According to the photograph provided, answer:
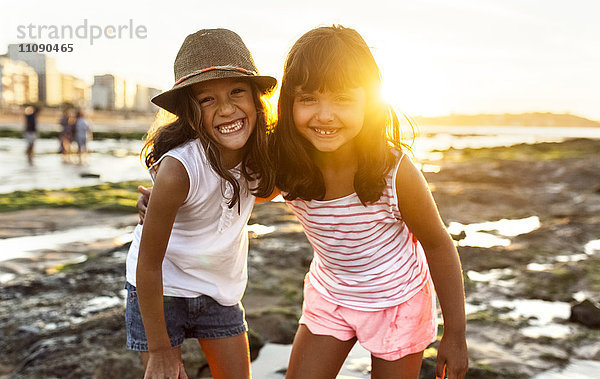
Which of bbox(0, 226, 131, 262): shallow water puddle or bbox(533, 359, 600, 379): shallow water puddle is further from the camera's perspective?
bbox(0, 226, 131, 262): shallow water puddle

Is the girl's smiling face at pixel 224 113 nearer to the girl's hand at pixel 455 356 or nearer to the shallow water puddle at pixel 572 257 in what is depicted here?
the girl's hand at pixel 455 356

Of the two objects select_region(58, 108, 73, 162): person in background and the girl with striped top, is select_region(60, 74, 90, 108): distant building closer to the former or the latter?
select_region(58, 108, 73, 162): person in background

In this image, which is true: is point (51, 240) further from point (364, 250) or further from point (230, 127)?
point (364, 250)

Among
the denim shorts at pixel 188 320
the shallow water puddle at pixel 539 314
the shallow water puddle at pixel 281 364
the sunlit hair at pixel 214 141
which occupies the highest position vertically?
the sunlit hair at pixel 214 141

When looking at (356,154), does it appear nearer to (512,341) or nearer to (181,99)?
(181,99)

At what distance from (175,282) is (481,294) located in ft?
11.2

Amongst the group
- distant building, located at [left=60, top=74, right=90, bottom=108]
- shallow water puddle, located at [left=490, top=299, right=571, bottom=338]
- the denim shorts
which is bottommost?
shallow water puddle, located at [left=490, top=299, right=571, bottom=338]

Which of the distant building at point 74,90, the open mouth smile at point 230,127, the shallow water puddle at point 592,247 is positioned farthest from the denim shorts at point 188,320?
the distant building at point 74,90

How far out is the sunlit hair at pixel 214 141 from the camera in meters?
1.98

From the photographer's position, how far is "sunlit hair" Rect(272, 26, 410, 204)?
1.92 m

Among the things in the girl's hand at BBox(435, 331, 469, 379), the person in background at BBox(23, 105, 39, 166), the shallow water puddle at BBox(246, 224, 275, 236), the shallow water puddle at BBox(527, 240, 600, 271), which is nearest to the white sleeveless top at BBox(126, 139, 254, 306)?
the girl's hand at BBox(435, 331, 469, 379)

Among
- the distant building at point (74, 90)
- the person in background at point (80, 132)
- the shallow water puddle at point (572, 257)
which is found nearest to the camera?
the shallow water puddle at point (572, 257)

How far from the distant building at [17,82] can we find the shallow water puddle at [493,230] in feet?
415

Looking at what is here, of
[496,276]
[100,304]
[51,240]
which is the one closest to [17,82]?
[51,240]
